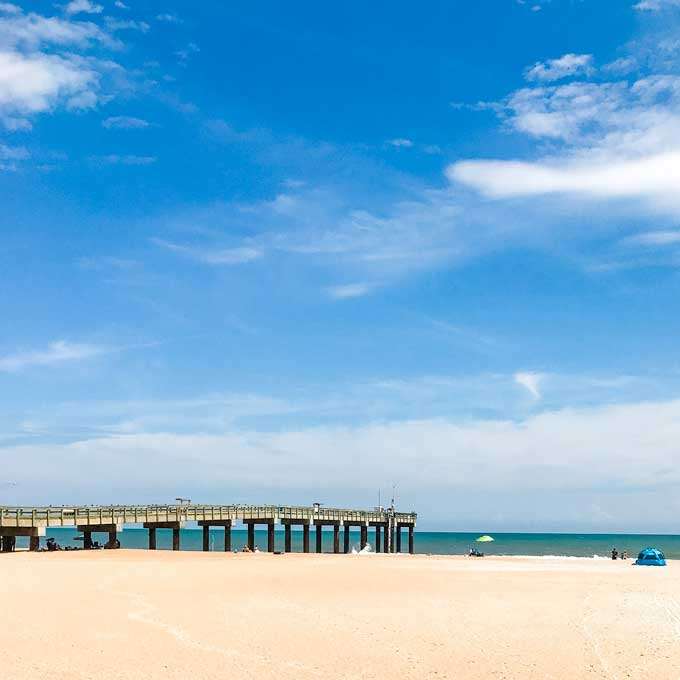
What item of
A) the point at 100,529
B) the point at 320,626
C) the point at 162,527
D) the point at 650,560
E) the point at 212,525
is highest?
the point at 320,626

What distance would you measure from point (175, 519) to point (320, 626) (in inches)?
1340

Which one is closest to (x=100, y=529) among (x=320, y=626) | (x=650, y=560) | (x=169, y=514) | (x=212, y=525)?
(x=169, y=514)

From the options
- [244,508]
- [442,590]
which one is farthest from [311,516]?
[442,590]

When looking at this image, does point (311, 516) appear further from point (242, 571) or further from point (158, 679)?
point (158, 679)

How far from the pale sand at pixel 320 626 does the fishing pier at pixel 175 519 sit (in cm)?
804

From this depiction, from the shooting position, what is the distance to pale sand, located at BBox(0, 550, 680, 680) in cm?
1673

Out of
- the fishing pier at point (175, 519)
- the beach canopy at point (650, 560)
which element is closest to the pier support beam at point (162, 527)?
the fishing pier at point (175, 519)

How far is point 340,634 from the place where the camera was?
66.2 feet

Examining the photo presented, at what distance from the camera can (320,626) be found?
Result: 840 inches

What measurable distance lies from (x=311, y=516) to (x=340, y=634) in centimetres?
4852

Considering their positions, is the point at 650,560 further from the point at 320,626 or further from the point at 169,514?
the point at 320,626

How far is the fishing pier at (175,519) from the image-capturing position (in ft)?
143

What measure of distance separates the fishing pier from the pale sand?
8.04m

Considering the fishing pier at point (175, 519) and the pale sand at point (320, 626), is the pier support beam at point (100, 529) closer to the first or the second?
the fishing pier at point (175, 519)
